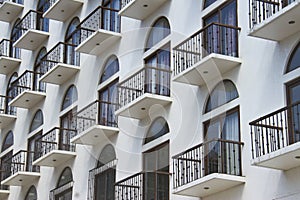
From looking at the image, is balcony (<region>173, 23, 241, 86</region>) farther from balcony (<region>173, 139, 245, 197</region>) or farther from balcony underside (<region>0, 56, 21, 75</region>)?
balcony underside (<region>0, 56, 21, 75</region>)

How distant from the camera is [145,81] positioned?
2189 centimetres

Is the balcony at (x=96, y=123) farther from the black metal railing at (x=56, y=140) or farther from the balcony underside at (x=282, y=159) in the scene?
the balcony underside at (x=282, y=159)

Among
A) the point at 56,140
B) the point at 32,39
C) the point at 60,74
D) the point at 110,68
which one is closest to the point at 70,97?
the point at 60,74

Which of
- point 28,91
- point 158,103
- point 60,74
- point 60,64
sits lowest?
point 158,103

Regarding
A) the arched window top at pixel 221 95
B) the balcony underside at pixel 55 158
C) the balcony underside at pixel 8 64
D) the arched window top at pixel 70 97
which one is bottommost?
the balcony underside at pixel 55 158

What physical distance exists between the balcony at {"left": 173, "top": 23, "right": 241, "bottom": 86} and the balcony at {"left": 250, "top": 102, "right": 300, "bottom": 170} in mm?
2097

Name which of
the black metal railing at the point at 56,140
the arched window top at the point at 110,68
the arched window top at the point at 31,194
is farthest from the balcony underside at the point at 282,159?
the arched window top at the point at 31,194

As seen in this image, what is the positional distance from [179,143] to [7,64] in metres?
16.0

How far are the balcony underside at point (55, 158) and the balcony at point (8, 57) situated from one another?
8.04 m

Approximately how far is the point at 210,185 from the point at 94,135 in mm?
7099

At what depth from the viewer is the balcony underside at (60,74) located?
27016 millimetres

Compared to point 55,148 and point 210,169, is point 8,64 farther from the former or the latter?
point 210,169

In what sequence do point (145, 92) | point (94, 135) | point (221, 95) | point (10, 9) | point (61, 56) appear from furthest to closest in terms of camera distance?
1. point (10, 9)
2. point (61, 56)
3. point (94, 135)
4. point (145, 92)
5. point (221, 95)

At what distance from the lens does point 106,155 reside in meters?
23.9
